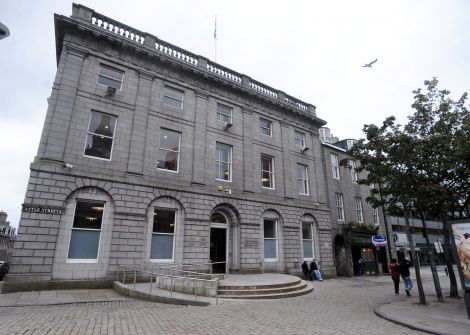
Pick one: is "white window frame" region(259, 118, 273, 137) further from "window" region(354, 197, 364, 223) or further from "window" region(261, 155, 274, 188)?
"window" region(354, 197, 364, 223)

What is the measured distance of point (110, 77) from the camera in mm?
16188

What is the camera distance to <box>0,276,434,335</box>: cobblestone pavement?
274 inches

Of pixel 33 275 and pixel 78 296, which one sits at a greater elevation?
pixel 33 275

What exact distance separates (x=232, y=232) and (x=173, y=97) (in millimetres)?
9450

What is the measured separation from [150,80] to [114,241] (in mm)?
9654

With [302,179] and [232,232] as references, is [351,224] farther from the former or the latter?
[232,232]

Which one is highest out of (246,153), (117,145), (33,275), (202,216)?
(246,153)

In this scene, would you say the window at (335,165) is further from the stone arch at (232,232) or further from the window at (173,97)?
the window at (173,97)

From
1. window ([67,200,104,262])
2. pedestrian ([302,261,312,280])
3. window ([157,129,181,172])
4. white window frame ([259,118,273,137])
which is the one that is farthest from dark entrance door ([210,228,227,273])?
white window frame ([259,118,273,137])

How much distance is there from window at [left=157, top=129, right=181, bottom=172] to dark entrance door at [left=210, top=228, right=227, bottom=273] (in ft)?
15.7

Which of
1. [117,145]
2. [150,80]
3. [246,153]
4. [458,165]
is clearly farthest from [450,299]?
[150,80]

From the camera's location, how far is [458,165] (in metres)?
11.1

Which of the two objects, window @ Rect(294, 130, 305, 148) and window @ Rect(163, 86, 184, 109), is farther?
window @ Rect(294, 130, 305, 148)

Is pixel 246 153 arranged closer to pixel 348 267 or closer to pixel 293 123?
pixel 293 123
